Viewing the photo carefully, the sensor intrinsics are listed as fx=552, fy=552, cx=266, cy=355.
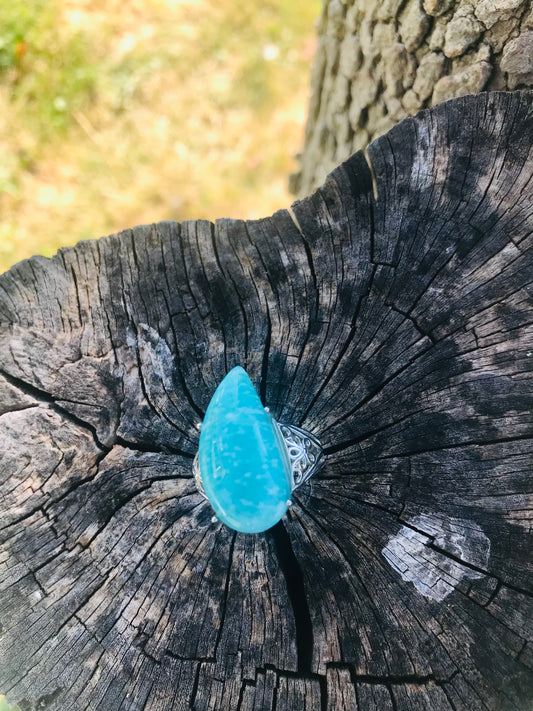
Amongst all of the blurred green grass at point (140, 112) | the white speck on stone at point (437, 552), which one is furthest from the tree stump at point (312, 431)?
the blurred green grass at point (140, 112)

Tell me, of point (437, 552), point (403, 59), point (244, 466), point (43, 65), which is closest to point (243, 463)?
point (244, 466)

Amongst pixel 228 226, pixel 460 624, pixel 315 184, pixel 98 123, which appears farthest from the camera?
Result: pixel 98 123

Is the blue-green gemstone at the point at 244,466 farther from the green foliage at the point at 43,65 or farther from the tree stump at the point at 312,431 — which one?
the green foliage at the point at 43,65

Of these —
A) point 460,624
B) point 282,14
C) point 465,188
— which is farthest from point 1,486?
point 282,14

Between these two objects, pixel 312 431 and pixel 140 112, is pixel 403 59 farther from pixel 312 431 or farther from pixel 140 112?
pixel 140 112

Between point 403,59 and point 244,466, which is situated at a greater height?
point 403,59

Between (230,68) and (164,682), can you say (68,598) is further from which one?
(230,68)

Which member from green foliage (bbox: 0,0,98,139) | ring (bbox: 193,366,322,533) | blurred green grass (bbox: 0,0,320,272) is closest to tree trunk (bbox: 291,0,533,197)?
ring (bbox: 193,366,322,533)
